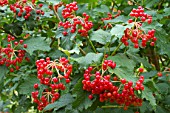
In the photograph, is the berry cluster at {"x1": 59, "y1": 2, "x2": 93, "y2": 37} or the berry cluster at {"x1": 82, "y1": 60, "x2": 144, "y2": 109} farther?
the berry cluster at {"x1": 59, "y1": 2, "x2": 93, "y2": 37}

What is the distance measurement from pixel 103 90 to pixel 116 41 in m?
0.59

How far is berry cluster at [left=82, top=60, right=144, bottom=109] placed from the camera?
1.75 metres

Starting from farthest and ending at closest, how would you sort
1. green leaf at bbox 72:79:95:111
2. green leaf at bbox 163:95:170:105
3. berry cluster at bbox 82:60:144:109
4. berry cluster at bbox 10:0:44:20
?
green leaf at bbox 163:95:170:105, berry cluster at bbox 10:0:44:20, green leaf at bbox 72:79:95:111, berry cluster at bbox 82:60:144:109

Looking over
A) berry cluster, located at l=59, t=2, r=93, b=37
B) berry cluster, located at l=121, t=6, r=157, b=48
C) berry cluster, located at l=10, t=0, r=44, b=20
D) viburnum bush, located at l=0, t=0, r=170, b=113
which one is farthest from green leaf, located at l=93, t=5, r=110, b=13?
berry cluster, located at l=121, t=6, r=157, b=48

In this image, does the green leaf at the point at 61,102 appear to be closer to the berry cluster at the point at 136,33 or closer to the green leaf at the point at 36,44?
the green leaf at the point at 36,44

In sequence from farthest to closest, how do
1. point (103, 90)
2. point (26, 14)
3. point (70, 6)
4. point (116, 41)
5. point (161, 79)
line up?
point (161, 79) → point (26, 14) → point (116, 41) → point (70, 6) → point (103, 90)

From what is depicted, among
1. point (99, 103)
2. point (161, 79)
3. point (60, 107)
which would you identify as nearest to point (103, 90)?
point (99, 103)

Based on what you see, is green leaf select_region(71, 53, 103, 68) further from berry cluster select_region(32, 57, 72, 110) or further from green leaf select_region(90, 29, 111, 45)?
green leaf select_region(90, 29, 111, 45)

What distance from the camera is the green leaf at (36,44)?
2.42 m

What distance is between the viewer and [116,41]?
230 cm

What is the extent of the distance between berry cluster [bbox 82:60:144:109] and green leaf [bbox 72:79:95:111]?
3cm

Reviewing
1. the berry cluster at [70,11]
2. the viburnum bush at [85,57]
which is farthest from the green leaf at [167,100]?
the berry cluster at [70,11]

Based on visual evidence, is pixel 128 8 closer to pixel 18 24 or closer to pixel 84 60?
pixel 18 24

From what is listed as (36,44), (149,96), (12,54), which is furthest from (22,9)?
(149,96)
